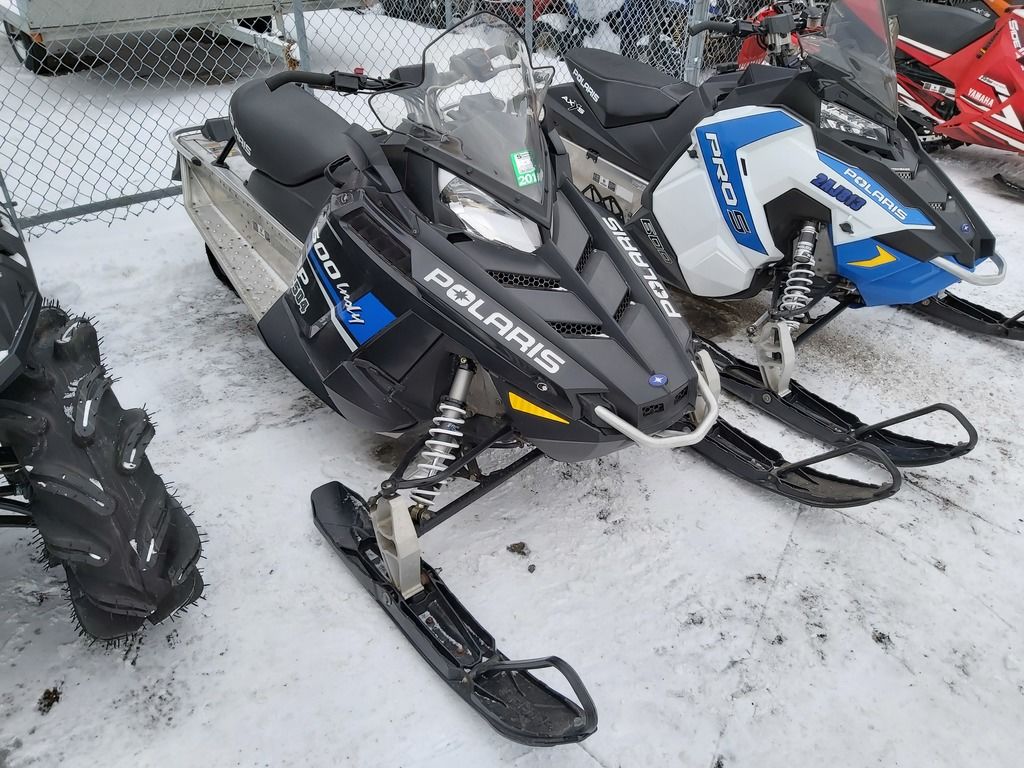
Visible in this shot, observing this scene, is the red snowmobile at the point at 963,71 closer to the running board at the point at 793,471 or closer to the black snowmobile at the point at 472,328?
the running board at the point at 793,471

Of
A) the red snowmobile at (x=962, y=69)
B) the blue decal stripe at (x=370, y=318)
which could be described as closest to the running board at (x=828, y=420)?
the blue decal stripe at (x=370, y=318)

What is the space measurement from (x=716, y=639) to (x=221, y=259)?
99.7 inches

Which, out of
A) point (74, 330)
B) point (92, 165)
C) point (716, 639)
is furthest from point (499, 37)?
point (92, 165)

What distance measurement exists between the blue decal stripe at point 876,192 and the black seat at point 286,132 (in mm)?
1922

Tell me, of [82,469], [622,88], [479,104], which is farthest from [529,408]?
[622,88]

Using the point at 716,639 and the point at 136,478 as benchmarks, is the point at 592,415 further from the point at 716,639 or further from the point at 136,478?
the point at 136,478

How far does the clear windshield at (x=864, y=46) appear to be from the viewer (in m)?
3.04

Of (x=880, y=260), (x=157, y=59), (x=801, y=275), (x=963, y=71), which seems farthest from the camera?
(x=157, y=59)

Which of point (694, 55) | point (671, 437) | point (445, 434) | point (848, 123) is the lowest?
point (445, 434)

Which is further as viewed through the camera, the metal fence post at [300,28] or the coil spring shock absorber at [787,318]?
the metal fence post at [300,28]

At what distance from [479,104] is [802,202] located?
4.97 ft

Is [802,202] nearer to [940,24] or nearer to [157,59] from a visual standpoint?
[940,24]

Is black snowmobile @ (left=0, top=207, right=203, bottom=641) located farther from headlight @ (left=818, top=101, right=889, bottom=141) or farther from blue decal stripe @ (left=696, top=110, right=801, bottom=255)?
headlight @ (left=818, top=101, right=889, bottom=141)

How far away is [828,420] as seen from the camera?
116 inches
